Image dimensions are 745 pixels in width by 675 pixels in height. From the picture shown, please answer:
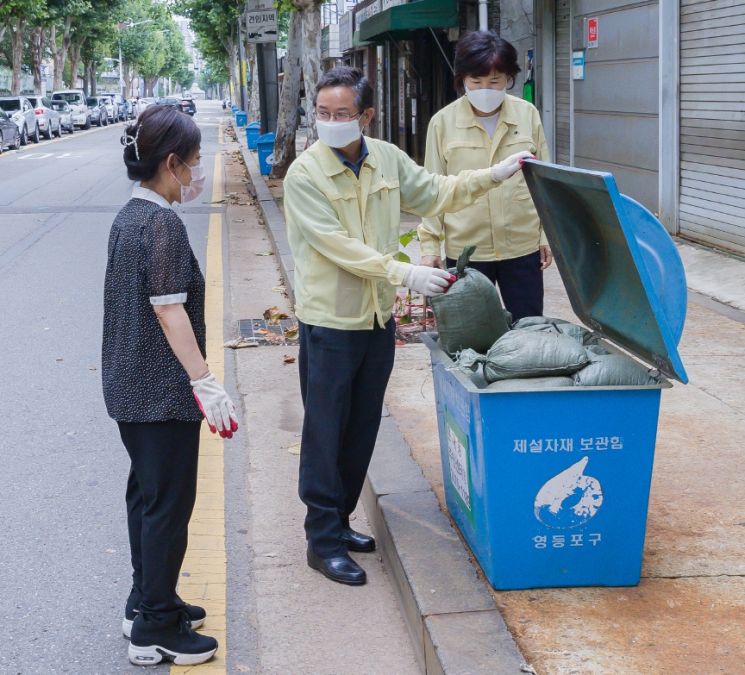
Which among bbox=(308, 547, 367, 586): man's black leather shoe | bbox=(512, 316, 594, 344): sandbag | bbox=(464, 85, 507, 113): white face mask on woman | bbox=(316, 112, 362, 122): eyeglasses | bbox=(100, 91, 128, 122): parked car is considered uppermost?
bbox=(100, 91, 128, 122): parked car

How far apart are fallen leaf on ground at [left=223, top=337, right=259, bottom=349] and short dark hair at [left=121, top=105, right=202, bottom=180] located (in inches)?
184

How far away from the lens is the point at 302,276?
397cm

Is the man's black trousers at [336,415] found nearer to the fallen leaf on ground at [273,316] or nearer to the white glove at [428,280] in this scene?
the white glove at [428,280]

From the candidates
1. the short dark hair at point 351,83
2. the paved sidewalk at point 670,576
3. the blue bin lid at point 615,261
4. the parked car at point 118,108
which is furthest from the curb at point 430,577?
the parked car at point 118,108

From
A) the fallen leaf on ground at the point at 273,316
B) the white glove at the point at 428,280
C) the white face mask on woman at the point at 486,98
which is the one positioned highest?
the white face mask on woman at the point at 486,98

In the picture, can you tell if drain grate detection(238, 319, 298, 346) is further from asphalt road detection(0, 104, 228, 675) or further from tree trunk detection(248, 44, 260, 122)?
tree trunk detection(248, 44, 260, 122)

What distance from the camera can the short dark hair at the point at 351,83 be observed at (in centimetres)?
382

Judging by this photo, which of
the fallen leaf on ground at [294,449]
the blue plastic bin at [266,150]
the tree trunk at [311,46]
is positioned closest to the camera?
the fallen leaf on ground at [294,449]

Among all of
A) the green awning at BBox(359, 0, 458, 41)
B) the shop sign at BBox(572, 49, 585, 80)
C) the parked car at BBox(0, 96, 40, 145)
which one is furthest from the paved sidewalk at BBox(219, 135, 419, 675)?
the parked car at BBox(0, 96, 40, 145)

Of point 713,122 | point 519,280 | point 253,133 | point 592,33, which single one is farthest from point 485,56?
point 253,133

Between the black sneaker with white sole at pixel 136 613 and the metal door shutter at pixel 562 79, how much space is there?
38.2 ft

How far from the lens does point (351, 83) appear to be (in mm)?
3836

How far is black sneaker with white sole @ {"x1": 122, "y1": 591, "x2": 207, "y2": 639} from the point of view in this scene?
3.71m

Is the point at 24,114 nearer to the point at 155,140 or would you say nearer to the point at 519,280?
the point at 519,280
